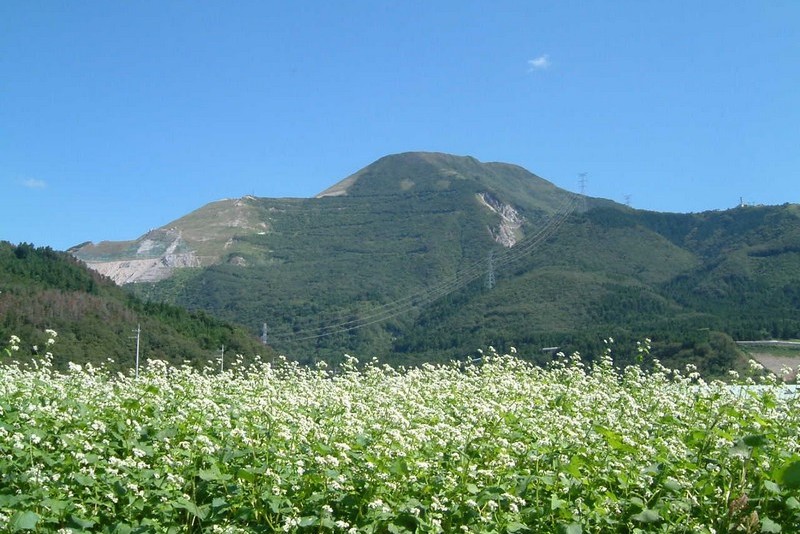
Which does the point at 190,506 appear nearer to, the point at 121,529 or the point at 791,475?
the point at 121,529

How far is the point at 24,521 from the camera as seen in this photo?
4.51 meters

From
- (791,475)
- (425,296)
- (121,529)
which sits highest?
(425,296)

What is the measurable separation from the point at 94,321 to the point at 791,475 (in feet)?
156

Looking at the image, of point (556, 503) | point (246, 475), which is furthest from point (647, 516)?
point (246, 475)

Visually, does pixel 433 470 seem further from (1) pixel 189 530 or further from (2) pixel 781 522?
(2) pixel 781 522

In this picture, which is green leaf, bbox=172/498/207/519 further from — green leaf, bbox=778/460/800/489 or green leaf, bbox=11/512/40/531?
green leaf, bbox=778/460/800/489

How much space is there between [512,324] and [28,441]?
8403 cm

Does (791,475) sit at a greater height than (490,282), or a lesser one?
lesser

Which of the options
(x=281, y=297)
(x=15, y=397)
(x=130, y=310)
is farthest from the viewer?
(x=281, y=297)

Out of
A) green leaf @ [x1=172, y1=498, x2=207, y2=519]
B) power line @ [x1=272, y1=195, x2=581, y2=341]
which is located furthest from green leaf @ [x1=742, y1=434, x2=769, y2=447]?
power line @ [x1=272, y1=195, x2=581, y2=341]

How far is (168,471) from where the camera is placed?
16.8 ft

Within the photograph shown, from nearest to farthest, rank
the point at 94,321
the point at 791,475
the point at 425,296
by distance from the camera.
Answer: the point at 791,475
the point at 94,321
the point at 425,296

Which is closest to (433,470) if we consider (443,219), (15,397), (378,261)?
(15,397)

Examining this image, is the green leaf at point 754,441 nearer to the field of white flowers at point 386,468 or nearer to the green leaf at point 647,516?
the field of white flowers at point 386,468
